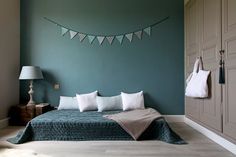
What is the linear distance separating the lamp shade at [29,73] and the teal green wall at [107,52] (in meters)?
0.36

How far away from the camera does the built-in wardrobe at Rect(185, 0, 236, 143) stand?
2867 millimetres

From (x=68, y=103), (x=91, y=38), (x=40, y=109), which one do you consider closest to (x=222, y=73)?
(x=91, y=38)

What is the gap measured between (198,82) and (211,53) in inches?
20.2

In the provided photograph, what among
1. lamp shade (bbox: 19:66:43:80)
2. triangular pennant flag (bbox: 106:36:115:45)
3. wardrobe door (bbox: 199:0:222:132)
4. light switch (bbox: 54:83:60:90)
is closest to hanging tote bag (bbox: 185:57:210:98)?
wardrobe door (bbox: 199:0:222:132)

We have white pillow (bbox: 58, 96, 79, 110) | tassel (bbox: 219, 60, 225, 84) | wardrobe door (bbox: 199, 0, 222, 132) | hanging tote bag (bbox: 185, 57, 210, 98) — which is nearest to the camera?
tassel (bbox: 219, 60, 225, 84)

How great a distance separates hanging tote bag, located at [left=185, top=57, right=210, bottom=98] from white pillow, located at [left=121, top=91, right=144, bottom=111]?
106 cm

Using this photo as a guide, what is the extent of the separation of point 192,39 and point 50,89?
3132mm

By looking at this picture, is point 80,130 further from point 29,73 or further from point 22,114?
point 29,73

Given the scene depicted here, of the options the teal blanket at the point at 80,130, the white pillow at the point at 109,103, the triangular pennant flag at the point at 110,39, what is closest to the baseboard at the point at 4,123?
the teal blanket at the point at 80,130

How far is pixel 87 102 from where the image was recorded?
15.2 feet

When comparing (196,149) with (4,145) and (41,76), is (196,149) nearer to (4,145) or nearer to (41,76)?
(4,145)

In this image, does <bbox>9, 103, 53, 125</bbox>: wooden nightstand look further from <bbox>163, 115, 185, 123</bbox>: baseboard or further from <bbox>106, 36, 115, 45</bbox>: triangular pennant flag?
<bbox>163, 115, 185, 123</bbox>: baseboard

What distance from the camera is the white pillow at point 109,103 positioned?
15.0 ft

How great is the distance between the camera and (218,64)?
3199mm
